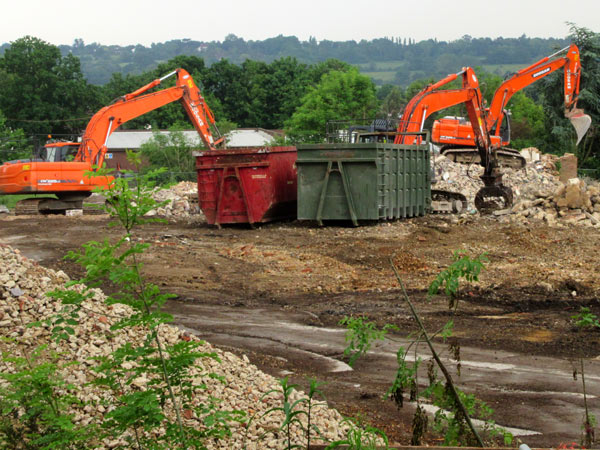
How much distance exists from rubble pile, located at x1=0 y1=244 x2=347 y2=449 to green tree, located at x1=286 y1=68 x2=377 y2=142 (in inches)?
2033

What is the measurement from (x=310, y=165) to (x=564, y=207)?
794 centimetres

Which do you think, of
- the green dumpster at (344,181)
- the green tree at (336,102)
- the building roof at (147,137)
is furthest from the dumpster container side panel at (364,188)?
the building roof at (147,137)

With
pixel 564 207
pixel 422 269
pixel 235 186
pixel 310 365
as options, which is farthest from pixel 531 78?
pixel 310 365

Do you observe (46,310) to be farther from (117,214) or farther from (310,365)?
(117,214)

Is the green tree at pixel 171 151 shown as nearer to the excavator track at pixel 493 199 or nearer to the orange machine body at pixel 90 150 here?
the orange machine body at pixel 90 150

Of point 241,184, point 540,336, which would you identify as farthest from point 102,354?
point 241,184

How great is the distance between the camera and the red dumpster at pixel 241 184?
64.2 feet

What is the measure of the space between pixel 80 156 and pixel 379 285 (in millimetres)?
14273

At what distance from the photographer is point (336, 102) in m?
61.0

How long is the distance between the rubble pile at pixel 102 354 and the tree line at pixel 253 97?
38396mm

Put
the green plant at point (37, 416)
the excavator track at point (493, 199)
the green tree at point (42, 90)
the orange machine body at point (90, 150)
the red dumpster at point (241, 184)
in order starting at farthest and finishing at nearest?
1. the green tree at point (42, 90)
2. the excavator track at point (493, 199)
3. the orange machine body at point (90, 150)
4. the red dumpster at point (241, 184)
5. the green plant at point (37, 416)

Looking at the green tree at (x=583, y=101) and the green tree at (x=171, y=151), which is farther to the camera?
the green tree at (x=171, y=151)

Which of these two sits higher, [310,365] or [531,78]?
[531,78]

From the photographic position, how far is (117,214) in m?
4.21
